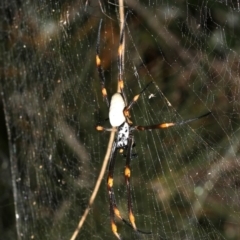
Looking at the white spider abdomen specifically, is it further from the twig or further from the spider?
the twig

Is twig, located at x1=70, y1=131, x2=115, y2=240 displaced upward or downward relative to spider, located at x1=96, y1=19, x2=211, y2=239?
downward

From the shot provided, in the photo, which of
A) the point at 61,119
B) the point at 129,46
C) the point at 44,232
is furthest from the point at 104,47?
the point at 44,232

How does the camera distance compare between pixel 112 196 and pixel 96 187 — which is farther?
pixel 96 187

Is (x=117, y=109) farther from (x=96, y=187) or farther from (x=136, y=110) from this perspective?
(x=96, y=187)

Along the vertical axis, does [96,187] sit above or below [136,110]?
below

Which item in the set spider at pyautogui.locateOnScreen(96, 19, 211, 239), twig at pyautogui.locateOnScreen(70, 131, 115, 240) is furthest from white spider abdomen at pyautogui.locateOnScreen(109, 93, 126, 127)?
twig at pyautogui.locateOnScreen(70, 131, 115, 240)

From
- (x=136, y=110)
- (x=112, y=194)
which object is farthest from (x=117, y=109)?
(x=112, y=194)
